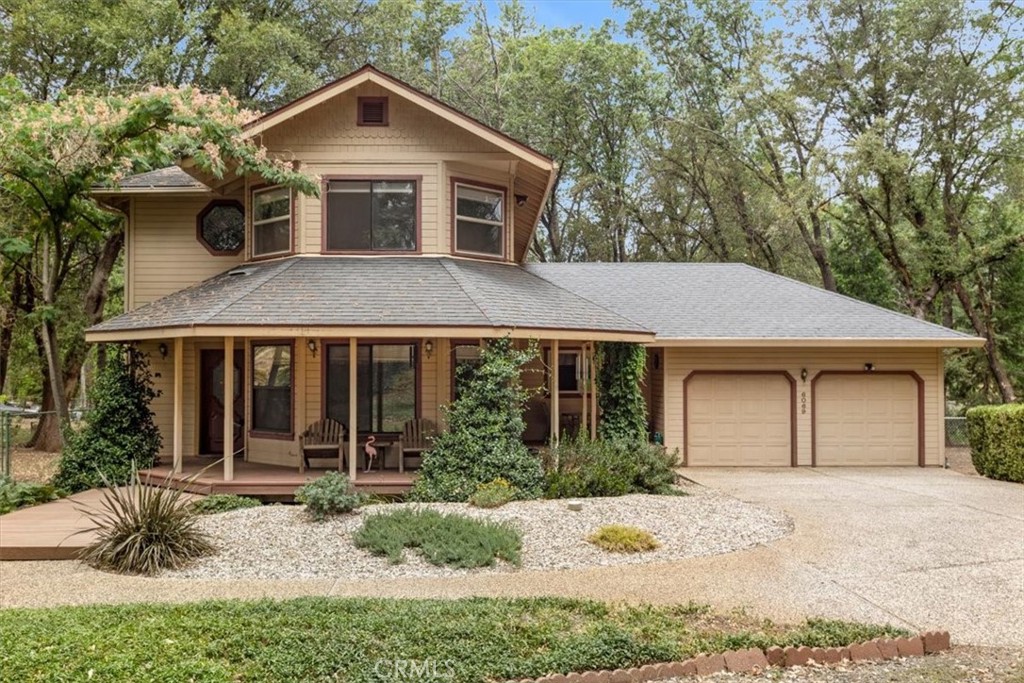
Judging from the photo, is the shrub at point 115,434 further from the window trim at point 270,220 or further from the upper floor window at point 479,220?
the upper floor window at point 479,220

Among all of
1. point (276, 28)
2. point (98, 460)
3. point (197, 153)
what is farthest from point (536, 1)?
point (98, 460)

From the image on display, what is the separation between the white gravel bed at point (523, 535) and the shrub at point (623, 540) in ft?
0.29

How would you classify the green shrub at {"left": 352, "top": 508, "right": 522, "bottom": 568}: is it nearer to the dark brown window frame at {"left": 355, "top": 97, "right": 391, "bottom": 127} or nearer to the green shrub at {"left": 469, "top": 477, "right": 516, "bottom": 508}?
the green shrub at {"left": 469, "top": 477, "right": 516, "bottom": 508}

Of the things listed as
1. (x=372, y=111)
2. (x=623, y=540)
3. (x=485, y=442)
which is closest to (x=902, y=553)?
(x=623, y=540)

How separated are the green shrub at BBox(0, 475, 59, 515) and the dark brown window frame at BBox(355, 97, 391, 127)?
750cm

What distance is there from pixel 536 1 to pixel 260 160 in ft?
78.2

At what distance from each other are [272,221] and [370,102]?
9.03 ft

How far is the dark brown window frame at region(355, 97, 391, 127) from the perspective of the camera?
1225 centimetres

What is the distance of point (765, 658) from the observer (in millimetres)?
4621

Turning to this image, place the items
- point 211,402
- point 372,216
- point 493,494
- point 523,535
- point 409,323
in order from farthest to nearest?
point 211,402 < point 372,216 < point 409,323 < point 493,494 < point 523,535

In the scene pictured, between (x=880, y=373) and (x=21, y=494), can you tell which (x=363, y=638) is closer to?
(x=21, y=494)

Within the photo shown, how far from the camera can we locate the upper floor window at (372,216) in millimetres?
12297

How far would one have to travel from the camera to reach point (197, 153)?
9.73 metres

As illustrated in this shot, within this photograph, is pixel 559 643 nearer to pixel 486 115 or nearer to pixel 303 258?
pixel 303 258
